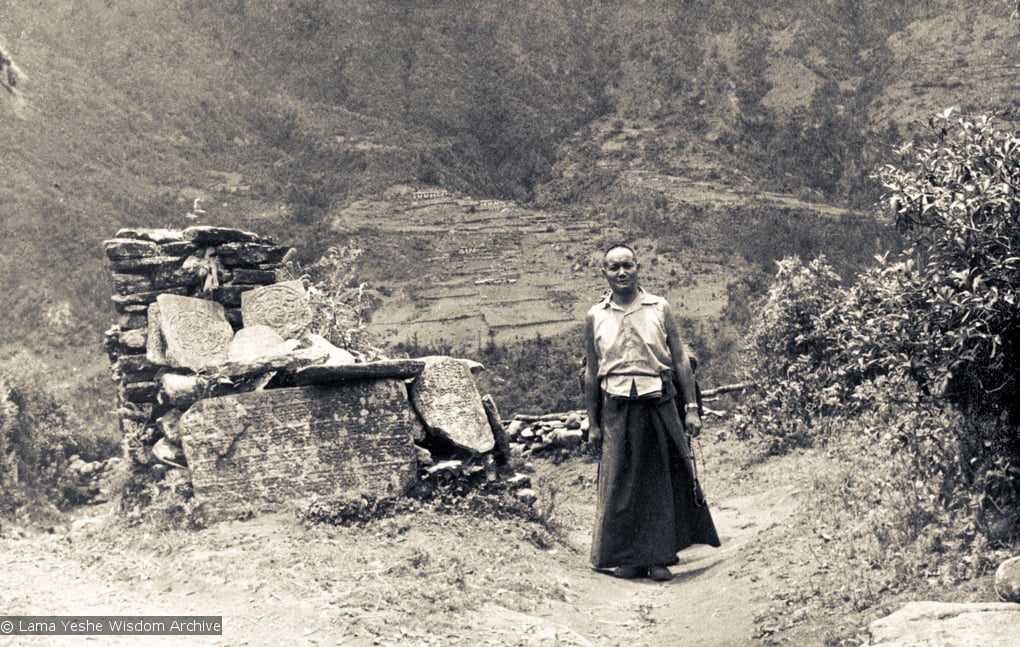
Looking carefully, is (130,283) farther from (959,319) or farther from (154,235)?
(959,319)

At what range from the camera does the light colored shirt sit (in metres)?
5.88

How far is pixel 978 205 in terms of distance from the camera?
427cm

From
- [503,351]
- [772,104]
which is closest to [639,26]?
[772,104]

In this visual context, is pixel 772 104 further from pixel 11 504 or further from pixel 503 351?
pixel 11 504

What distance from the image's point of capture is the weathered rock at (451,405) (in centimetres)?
654

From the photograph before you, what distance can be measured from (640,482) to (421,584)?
182 cm

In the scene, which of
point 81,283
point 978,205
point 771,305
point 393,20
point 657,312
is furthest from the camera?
point 393,20

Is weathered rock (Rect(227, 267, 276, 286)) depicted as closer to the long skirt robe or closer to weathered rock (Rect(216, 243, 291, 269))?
weathered rock (Rect(216, 243, 291, 269))

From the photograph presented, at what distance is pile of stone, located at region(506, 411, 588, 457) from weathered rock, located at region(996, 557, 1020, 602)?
8453 millimetres

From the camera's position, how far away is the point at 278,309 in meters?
7.46

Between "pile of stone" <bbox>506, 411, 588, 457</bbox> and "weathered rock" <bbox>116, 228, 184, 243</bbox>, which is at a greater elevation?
"weathered rock" <bbox>116, 228, 184, 243</bbox>

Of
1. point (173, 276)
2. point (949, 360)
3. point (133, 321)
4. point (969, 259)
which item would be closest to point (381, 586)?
point (949, 360)

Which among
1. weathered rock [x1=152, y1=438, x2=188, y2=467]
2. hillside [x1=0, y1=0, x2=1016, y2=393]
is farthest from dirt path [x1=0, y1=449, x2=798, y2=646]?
hillside [x1=0, y1=0, x2=1016, y2=393]

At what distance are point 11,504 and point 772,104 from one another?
17.7m
